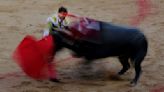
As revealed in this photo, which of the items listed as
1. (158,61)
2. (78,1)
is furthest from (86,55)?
(78,1)

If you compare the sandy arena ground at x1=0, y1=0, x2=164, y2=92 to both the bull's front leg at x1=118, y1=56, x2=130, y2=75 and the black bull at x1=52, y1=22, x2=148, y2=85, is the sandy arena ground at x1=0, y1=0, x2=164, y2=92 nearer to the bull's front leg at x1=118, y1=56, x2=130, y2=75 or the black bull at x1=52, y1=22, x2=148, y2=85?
the bull's front leg at x1=118, y1=56, x2=130, y2=75

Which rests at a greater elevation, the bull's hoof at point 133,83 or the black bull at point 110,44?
the black bull at point 110,44

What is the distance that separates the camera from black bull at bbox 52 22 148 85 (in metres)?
6.13

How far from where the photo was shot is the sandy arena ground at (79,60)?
20.4 ft

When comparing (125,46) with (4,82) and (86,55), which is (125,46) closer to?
(86,55)

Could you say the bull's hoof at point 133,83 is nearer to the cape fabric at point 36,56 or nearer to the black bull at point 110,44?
the black bull at point 110,44

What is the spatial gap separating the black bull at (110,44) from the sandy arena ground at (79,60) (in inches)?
13.2

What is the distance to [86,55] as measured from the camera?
6.21 m

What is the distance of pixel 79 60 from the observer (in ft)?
22.9

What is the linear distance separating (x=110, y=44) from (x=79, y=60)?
918mm

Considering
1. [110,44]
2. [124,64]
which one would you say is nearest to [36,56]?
[110,44]

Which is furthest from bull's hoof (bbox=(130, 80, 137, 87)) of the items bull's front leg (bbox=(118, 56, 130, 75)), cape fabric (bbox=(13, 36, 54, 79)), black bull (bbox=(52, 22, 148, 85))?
cape fabric (bbox=(13, 36, 54, 79))

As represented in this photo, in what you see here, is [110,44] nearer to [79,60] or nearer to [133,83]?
[133,83]

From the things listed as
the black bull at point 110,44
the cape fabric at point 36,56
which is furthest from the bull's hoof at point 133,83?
the cape fabric at point 36,56
